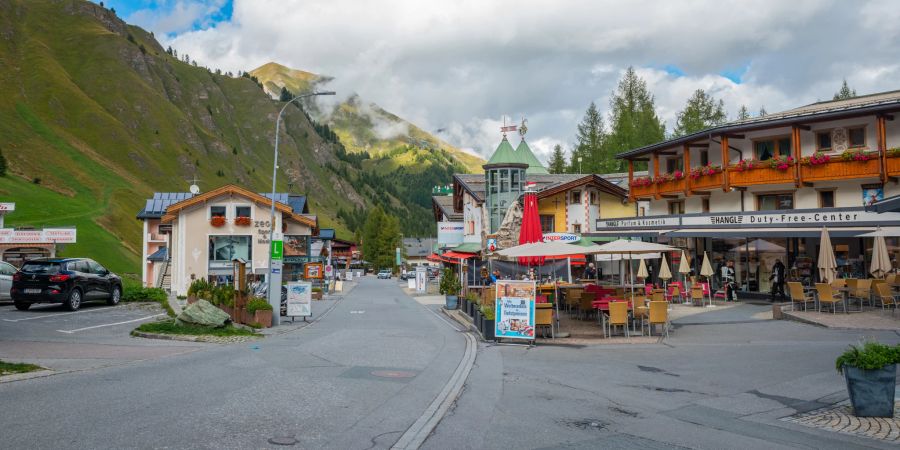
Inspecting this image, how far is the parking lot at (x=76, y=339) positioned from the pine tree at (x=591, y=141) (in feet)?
183

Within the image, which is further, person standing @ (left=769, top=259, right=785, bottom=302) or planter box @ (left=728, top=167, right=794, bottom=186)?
planter box @ (left=728, top=167, right=794, bottom=186)

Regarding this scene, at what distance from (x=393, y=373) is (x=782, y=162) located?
24.8 m

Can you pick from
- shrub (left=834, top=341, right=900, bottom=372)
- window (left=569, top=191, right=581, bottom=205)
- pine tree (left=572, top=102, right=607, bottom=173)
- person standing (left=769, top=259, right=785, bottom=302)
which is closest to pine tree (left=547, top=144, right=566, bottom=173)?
pine tree (left=572, top=102, right=607, bottom=173)

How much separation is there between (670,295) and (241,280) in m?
17.2

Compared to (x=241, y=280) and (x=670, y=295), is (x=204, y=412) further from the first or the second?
(x=670, y=295)

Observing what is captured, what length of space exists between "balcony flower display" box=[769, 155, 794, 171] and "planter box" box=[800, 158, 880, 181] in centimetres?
56

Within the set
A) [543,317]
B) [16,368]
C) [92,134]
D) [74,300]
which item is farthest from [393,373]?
[92,134]

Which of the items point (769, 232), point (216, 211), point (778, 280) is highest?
point (216, 211)

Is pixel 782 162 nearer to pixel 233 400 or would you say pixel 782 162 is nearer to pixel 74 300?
pixel 233 400

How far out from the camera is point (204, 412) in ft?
26.5

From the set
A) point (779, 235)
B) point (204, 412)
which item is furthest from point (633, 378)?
point (779, 235)

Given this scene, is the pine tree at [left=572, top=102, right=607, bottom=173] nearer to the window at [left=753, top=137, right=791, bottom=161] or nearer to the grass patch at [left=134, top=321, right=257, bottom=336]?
the window at [left=753, top=137, right=791, bottom=161]

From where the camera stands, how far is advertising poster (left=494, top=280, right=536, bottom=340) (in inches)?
674

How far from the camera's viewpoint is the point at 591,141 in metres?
74.8
